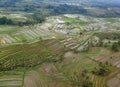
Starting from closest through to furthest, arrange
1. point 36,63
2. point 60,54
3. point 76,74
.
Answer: point 76,74 → point 36,63 → point 60,54

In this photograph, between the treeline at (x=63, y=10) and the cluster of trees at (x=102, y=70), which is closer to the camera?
the cluster of trees at (x=102, y=70)

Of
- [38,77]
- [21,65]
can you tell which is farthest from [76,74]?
[21,65]

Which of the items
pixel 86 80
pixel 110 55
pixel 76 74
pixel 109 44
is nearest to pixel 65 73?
pixel 76 74

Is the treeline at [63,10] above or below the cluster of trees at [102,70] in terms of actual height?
below

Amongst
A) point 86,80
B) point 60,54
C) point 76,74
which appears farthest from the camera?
point 60,54

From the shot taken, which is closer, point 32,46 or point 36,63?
point 36,63

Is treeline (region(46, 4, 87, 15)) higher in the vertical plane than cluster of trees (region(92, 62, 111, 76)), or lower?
lower

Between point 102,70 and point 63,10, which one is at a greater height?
point 102,70

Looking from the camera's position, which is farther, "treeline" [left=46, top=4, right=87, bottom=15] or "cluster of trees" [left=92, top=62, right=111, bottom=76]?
"treeline" [left=46, top=4, right=87, bottom=15]

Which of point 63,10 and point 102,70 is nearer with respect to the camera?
point 102,70

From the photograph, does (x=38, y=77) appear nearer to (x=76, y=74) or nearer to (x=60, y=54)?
(x=76, y=74)
